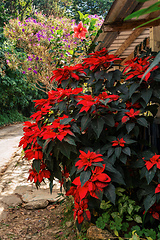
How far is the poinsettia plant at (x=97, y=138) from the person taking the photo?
1288 mm

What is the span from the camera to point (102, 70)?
1.60 meters

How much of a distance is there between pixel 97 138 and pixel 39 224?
138 cm

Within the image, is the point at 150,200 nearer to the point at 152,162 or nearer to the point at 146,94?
the point at 152,162

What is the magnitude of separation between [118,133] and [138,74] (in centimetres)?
48

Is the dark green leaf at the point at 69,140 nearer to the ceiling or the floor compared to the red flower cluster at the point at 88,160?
nearer to the ceiling

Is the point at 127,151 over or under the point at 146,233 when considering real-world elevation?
over

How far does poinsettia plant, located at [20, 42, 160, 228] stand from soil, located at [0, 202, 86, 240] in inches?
20.8

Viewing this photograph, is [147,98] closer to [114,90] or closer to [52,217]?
[114,90]

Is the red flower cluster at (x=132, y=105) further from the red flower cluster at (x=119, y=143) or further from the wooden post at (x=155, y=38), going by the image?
the wooden post at (x=155, y=38)

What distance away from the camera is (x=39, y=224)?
2.20 metres

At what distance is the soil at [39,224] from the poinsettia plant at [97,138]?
0.53 m

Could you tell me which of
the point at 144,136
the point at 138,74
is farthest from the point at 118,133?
the point at 138,74

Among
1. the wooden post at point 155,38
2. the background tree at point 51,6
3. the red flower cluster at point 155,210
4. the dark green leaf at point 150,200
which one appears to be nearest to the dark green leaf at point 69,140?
the dark green leaf at point 150,200

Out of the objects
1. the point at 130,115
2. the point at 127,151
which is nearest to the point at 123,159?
the point at 127,151
